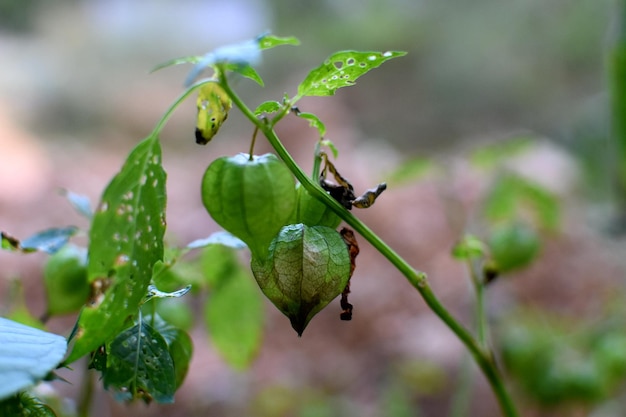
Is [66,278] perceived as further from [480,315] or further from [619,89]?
[619,89]

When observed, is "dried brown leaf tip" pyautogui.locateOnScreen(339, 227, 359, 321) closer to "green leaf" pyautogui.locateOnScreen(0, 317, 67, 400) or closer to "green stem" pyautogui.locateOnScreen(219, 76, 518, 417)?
"green stem" pyautogui.locateOnScreen(219, 76, 518, 417)

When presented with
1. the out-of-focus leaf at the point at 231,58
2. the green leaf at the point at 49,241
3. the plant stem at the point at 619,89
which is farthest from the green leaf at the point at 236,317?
the plant stem at the point at 619,89

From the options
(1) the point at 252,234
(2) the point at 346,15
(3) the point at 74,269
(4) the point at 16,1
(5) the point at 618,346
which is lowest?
(2) the point at 346,15

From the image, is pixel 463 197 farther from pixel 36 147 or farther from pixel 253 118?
pixel 36 147

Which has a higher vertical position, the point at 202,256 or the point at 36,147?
the point at 202,256

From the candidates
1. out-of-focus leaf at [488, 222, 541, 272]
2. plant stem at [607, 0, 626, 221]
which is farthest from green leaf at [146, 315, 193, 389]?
plant stem at [607, 0, 626, 221]

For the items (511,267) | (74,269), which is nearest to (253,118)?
(74,269)

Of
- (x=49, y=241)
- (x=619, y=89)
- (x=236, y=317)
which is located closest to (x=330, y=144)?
(x=49, y=241)

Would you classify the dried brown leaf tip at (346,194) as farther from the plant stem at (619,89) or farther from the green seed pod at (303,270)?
the plant stem at (619,89)
